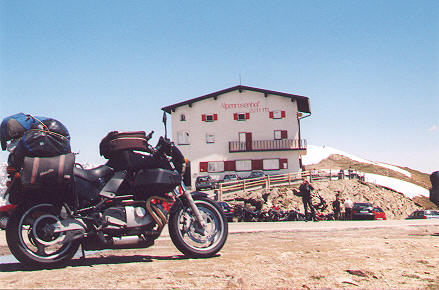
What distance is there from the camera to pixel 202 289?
9.80 feet

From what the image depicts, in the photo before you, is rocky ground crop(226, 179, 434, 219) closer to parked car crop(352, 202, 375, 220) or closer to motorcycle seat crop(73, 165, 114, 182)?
parked car crop(352, 202, 375, 220)

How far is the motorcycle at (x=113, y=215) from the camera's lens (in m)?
3.93

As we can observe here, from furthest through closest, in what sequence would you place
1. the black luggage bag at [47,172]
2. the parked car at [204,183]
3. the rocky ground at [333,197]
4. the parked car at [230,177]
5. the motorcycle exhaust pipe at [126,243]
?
the parked car at [230,177], the parked car at [204,183], the rocky ground at [333,197], the motorcycle exhaust pipe at [126,243], the black luggage bag at [47,172]

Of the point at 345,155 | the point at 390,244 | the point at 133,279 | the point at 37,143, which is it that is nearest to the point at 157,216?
the point at 133,279

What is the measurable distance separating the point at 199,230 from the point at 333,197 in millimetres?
33812

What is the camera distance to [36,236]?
12.8 ft

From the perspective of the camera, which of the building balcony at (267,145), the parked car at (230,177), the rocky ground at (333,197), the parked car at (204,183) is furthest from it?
the building balcony at (267,145)

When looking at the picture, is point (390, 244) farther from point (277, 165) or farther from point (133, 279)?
point (277, 165)

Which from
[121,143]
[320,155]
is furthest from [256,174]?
[320,155]

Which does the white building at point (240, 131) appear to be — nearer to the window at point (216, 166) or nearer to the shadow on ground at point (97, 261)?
the window at point (216, 166)

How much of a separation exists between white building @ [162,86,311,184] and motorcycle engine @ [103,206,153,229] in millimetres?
42651

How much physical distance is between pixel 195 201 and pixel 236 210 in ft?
59.8

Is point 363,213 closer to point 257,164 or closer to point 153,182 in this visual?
point 153,182

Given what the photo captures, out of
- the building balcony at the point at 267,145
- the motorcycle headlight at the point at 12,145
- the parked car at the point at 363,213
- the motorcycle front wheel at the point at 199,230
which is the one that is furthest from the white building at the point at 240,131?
the motorcycle headlight at the point at 12,145
